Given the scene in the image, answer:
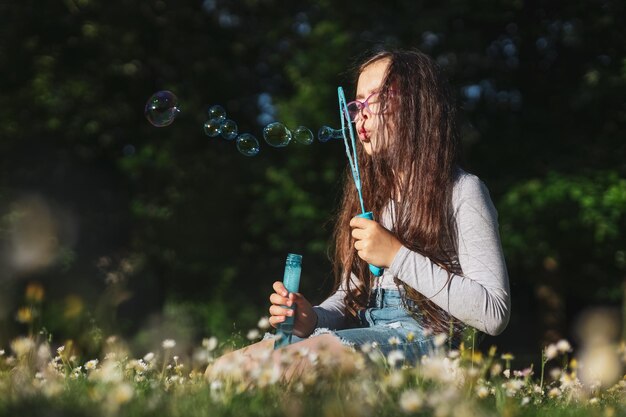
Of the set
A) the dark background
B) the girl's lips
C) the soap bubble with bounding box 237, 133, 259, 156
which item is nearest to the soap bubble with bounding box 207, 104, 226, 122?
the soap bubble with bounding box 237, 133, 259, 156

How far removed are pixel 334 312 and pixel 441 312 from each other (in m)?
0.47

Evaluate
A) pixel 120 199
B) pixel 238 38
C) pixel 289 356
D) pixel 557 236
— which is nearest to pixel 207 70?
pixel 238 38

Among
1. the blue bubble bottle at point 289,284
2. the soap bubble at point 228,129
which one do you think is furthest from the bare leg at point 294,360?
the soap bubble at point 228,129

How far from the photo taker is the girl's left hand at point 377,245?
2869 millimetres

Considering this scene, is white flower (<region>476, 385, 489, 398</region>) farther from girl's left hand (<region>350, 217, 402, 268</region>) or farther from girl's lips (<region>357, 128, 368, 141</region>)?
girl's lips (<region>357, 128, 368, 141</region>)

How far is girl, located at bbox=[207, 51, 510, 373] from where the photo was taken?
2873 millimetres

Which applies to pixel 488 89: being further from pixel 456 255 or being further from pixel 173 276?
pixel 456 255

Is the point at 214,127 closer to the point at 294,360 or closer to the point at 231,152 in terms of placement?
the point at 294,360

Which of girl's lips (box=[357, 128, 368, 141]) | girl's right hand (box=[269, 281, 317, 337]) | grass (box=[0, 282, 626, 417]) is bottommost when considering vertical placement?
grass (box=[0, 282, 626, 417])

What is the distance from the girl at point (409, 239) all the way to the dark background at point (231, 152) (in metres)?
5.92

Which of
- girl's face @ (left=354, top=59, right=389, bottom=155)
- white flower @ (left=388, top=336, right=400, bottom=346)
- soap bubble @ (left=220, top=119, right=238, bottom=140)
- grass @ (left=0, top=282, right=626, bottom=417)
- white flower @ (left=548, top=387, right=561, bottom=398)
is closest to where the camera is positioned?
grass @ (left=0, top=282, right=626, bottom=417)

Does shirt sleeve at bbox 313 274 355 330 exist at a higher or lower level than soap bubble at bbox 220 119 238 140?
lower

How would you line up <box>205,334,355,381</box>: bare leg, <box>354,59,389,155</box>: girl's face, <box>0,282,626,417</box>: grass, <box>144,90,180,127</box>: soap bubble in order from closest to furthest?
<box>0,282,626,417</box>: grass, <box>205,334,355,381</box>: bare leg, <box>354,59,389,155</box>: girl's face, <box>144,90,180,127</box>: soap bubble

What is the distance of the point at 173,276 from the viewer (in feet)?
33.7
